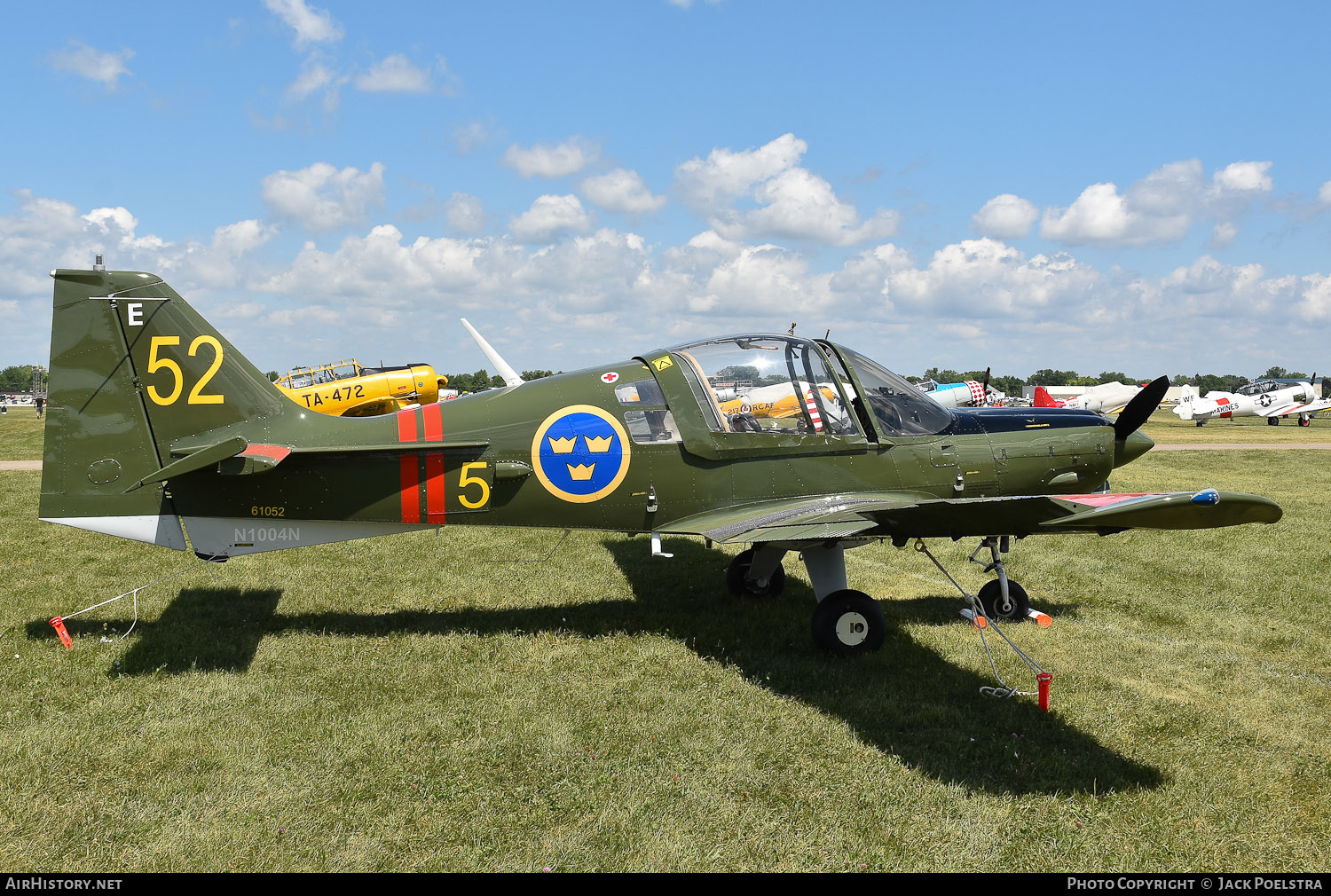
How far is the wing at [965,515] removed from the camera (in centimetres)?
449

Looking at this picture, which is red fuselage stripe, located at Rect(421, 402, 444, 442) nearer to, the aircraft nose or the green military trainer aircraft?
the green military trainer aircraft

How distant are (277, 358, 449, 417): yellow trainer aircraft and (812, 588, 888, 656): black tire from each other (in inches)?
634

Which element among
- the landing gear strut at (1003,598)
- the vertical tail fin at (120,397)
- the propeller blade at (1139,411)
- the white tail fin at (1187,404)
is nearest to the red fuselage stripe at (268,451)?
the vertical tail fin at (120,397)

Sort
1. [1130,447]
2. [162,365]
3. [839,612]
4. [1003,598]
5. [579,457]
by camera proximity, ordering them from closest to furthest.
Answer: [162,365], [839,612], [579,457], [1130,447], [1003,598]

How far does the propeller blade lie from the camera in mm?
7332

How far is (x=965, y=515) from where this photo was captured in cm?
574

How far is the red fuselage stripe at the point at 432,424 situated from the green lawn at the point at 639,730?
184 cm

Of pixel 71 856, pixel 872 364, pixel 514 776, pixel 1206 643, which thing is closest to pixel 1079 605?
pixel 1206 643

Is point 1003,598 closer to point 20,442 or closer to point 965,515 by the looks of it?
point 965,515

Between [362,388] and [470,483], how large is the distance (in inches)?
620

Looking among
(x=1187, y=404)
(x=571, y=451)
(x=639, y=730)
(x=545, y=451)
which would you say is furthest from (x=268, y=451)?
(x=1187, y=404)

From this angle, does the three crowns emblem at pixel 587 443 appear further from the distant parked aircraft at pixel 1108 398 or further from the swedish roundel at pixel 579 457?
the distant parked aircraft at pixel 1108 398

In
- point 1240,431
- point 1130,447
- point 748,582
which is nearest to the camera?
point 1130,447

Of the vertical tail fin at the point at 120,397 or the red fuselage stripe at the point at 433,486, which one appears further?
the red fuselage stripe at the point at 433,486
